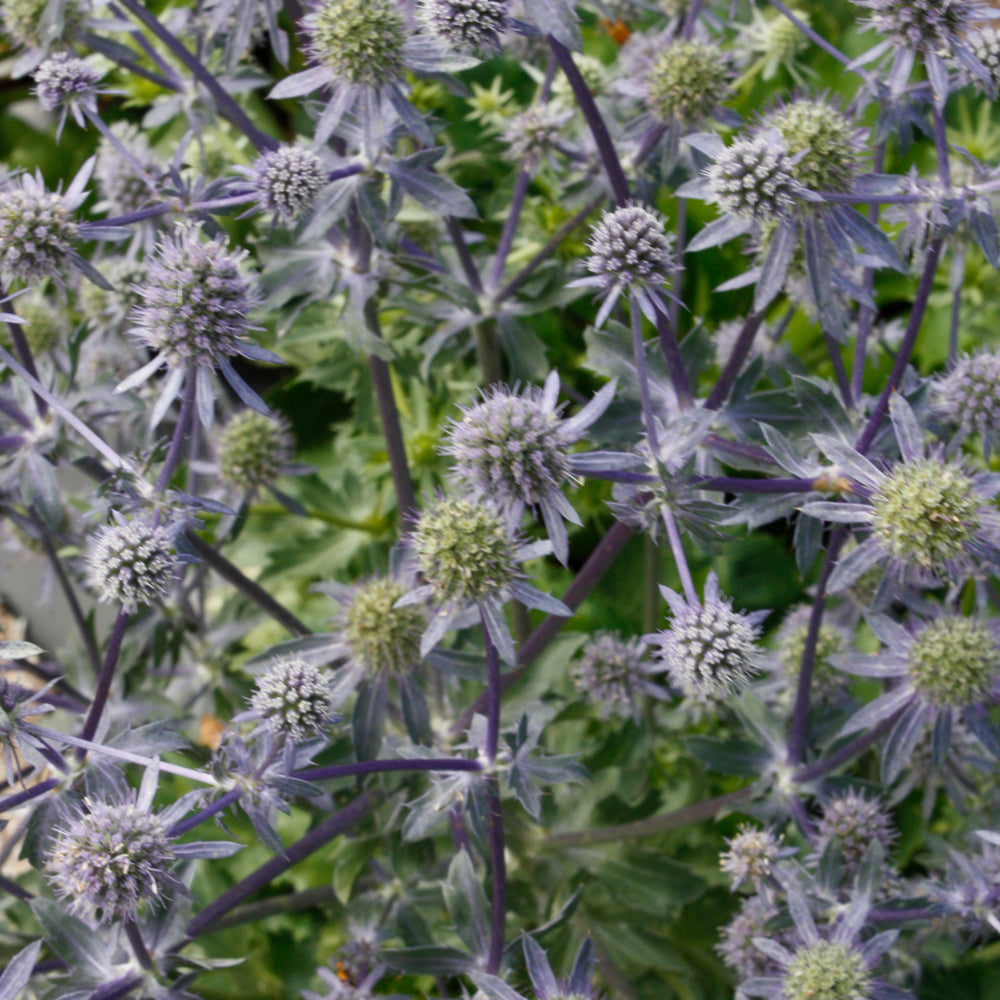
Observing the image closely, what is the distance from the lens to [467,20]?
1.17 metres

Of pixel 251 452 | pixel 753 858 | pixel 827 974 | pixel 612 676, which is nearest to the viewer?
pixel 827 974

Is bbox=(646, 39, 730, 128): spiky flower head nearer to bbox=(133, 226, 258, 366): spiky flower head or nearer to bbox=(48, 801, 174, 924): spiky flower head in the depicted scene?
bbox=(133, 226, 258, 366): spiky flower head

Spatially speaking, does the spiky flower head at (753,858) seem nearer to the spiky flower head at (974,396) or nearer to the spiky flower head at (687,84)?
the spiky flower head at (974,396)

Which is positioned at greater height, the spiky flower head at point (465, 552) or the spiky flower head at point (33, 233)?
the spiky flower head at point (33, 233)

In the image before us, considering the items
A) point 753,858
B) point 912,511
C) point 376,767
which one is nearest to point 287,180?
point 376,767

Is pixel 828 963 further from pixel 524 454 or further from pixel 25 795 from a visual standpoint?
pixel 25 795

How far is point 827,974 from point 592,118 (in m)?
1.06

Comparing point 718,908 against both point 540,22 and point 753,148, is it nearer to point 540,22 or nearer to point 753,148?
point 753,148

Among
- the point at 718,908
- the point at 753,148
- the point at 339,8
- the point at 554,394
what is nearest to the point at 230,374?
the point at 554,394

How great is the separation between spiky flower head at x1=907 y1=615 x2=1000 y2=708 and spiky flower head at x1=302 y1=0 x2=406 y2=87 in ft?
3.48

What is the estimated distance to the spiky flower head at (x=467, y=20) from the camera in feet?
3.84

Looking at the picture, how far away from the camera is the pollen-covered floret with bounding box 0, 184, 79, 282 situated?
4.13 ft

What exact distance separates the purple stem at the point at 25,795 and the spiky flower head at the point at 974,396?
1.23 m

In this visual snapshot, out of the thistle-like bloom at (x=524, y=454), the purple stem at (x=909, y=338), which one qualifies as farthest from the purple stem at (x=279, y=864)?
the purple stem at (x=909, y=338)
